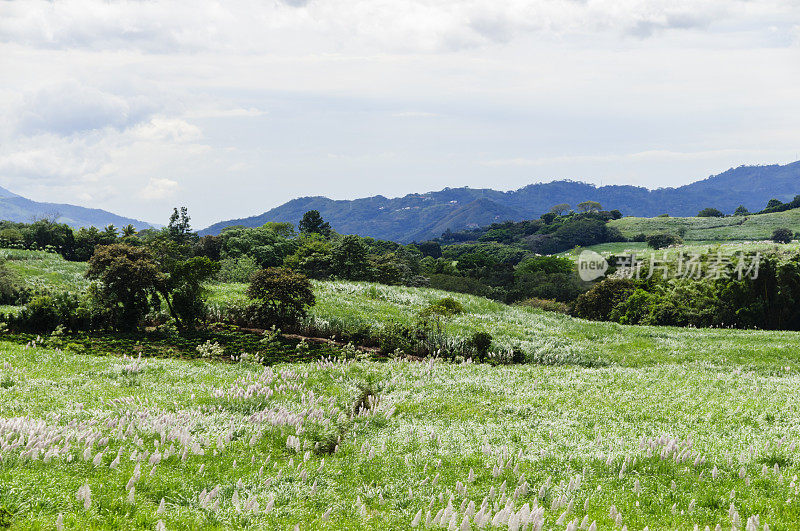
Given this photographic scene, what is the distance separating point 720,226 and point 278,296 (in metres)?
182

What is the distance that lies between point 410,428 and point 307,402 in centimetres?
283

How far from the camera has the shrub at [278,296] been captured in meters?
20.9

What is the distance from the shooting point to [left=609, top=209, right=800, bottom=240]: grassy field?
453ft

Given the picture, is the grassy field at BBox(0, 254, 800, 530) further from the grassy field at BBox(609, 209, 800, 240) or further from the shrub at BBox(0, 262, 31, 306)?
the grassy field at BBox(609, 209, 800, 240)

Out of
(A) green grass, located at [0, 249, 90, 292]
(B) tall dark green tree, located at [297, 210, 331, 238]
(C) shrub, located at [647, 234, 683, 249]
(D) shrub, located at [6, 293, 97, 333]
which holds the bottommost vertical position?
(D) shrub, located at [6, 293, 97, 333]

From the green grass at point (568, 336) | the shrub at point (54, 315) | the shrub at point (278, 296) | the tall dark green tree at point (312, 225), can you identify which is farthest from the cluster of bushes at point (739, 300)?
the tall dark green tree at point (312, 225)

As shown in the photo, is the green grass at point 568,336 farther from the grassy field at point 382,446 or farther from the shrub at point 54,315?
the shrub at point 54,315

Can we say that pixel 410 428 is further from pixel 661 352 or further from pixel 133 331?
pixel 661 352

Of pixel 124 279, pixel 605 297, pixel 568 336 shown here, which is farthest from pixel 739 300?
pixel 124 279

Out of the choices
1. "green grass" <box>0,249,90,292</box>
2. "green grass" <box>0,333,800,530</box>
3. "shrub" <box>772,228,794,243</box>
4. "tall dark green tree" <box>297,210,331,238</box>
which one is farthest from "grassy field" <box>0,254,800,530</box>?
"shrub" <box>772,228,794,243</box>

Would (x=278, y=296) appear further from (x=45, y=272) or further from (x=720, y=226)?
(x=720, y=226)

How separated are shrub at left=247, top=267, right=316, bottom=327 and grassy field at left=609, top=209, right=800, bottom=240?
140093mm

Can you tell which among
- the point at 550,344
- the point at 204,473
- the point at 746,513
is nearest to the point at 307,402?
the point at 204,473

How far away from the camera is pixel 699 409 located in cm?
1157
